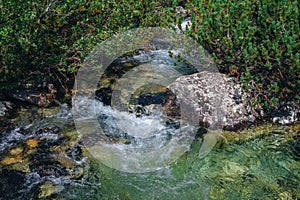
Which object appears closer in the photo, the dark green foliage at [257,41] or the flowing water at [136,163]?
the flowing water at [136,163]

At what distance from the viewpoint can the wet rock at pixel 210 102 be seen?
26.8 ft

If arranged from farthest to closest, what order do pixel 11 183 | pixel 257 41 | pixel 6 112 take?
pixel 6 112, pixel 257 41, pixel 11 183

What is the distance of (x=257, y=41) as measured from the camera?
783cm

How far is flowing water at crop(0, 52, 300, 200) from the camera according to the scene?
6.33m

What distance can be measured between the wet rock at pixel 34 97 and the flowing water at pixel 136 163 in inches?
10.3

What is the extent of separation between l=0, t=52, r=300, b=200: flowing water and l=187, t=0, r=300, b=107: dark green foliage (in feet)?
3.49

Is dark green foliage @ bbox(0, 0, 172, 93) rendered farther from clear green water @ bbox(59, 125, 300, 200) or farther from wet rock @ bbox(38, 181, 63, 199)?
clear green water @ bbox(59, 125, 300, 200)

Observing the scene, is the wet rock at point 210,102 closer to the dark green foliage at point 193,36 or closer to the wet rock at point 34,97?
the dark green foliage at point 193,36

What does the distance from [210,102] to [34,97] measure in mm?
4604

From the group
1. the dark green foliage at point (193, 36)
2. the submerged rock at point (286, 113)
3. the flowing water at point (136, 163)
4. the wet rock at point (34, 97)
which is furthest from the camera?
the wet rock at point (34, 97)

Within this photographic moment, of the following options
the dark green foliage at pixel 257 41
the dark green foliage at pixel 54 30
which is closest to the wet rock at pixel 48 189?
the dark green foliage at pixel 54 30

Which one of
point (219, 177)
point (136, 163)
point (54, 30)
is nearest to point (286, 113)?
point (219, 177)

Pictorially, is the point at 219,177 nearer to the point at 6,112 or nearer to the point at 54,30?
the point at 6,112

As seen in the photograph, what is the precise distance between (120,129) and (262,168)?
136 inches
